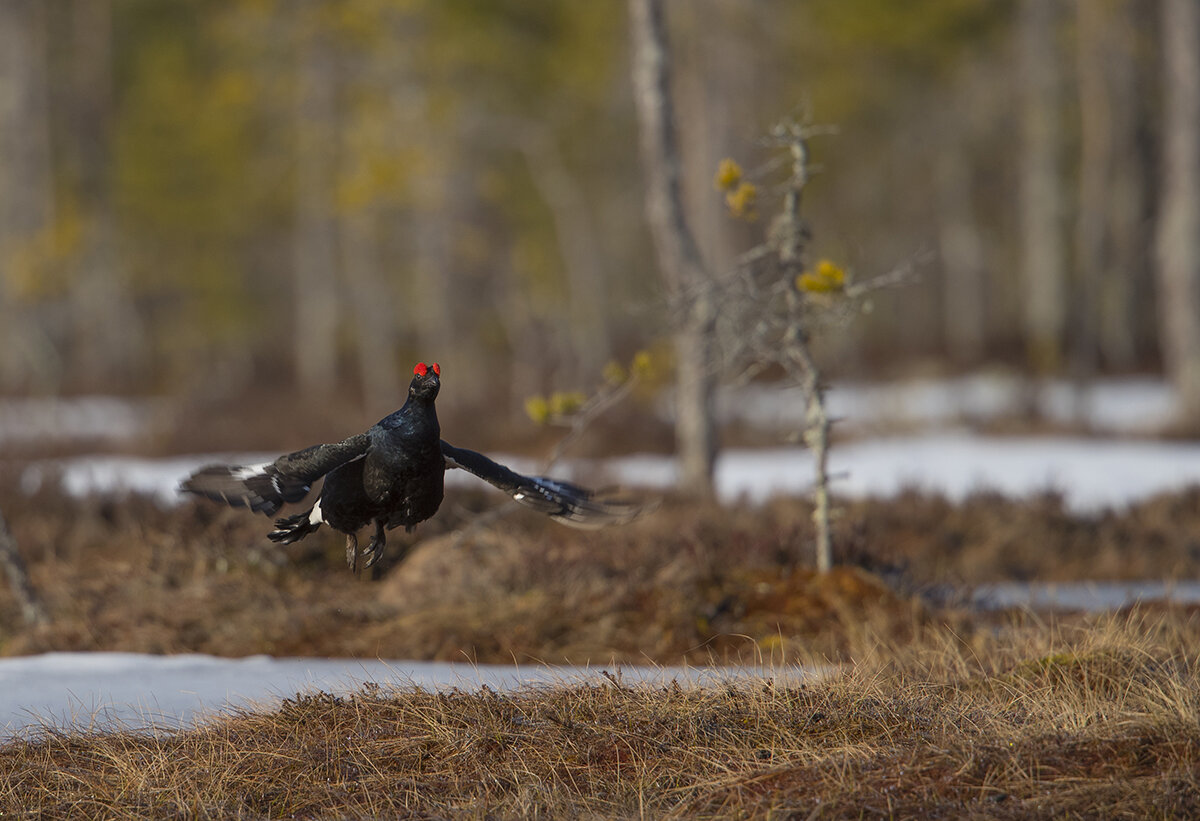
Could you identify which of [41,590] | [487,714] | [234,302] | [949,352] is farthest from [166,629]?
[234,302]

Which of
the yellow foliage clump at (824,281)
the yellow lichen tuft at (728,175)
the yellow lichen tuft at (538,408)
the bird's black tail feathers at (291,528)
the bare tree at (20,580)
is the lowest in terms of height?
the bare tree at (20,580)

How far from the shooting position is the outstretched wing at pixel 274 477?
447cm

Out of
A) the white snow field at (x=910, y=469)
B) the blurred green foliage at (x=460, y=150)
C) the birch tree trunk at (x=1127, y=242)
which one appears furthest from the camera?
the birch tree trunk at (x=1127, y=242)

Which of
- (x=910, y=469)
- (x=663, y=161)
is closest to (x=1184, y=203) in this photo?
(x=910, y=469)

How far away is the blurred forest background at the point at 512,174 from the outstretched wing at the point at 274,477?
9920 mm

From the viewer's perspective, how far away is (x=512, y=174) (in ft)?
83.6

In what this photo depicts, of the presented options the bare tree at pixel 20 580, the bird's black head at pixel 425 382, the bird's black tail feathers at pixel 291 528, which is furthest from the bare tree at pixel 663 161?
the bird's black head at pixel 425 382

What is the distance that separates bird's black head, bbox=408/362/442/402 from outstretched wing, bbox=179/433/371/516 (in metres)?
0.36

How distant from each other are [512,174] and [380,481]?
854 inches

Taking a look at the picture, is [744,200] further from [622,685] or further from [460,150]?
[460,150]

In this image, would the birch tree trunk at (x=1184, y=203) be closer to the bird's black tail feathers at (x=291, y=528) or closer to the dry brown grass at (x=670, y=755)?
the dry brown grass at (x=670, y=755)

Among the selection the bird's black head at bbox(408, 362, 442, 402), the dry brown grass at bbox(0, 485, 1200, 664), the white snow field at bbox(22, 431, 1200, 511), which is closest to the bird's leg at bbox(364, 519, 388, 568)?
the bird's black head at bbox(408, 362, 442, 402)

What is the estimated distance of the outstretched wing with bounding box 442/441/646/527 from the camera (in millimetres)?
4641

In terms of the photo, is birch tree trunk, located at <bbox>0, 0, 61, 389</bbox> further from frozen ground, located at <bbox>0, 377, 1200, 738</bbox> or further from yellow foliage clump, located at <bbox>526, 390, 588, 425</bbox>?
yellow foliage clump, located at <bbox>526, 390, 588, 425</bbox>
